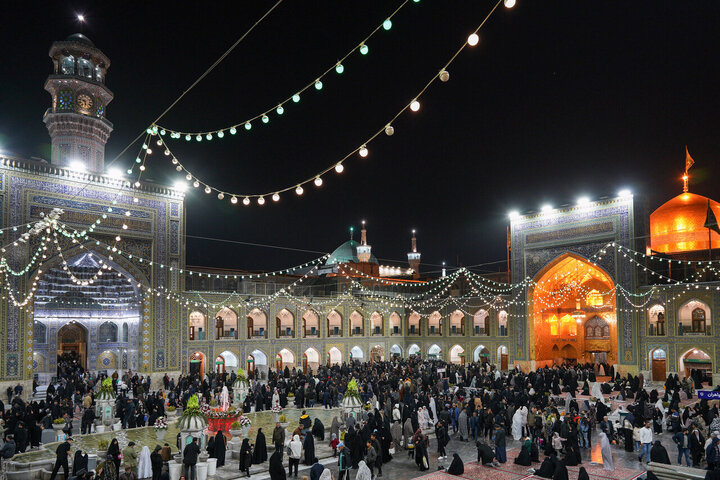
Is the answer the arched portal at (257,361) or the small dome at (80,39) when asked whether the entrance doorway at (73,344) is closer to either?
the arched portal at (257,361)

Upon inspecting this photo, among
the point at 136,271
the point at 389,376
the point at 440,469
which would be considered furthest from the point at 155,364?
the point at 440,469

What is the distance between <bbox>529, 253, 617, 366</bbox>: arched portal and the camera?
2877 centimetres

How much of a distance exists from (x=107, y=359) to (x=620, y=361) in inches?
963

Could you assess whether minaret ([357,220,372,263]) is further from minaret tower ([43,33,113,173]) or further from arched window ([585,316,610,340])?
minaret tower ([43,33,113,173])

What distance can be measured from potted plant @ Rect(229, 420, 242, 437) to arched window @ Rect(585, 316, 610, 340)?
22822 mm

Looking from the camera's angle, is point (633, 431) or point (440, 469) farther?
point (633, 431)

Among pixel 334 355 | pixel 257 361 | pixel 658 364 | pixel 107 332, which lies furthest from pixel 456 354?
pixel 107 332

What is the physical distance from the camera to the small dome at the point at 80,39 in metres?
22.8

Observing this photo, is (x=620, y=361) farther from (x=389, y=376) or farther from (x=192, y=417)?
(x=192, y=417)

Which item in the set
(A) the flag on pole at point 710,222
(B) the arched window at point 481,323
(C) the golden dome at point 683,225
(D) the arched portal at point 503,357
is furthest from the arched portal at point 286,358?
(A) the flag on pole at point 710,222

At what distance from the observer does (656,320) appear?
24.7 m

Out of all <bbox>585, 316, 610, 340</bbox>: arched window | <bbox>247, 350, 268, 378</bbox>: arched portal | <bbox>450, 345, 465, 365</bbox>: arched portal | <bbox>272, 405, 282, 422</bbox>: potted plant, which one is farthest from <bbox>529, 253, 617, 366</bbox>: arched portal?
<bbox>272, 405, 282, 422</bbox>: potted plant

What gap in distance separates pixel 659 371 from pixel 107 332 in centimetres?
2600

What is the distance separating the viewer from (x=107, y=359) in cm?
2869
